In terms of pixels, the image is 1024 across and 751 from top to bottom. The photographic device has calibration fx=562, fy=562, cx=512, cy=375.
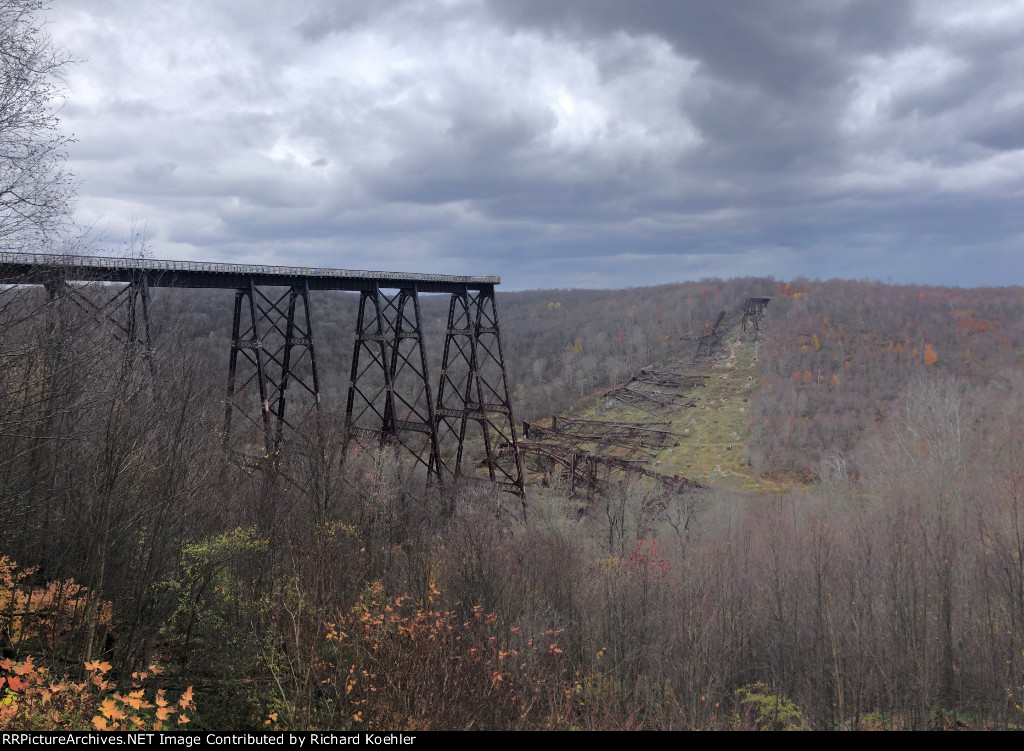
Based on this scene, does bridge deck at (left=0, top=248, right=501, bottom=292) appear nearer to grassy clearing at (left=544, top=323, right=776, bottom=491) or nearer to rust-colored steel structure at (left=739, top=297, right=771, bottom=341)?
grassy clearing at (left=544, top=323, right=776, bottom=491)

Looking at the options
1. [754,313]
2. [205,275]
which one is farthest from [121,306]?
[754,313]

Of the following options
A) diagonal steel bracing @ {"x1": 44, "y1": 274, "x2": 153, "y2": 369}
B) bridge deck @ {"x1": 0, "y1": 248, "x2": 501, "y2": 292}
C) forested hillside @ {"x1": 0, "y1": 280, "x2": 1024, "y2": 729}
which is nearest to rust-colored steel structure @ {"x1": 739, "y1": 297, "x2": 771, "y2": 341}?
forested hillside @ {"x1": 0, "y1": 280, "x2": 1024, "y2": 729}

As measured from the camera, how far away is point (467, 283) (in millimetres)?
20469

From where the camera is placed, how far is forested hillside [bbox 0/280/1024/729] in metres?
7.62

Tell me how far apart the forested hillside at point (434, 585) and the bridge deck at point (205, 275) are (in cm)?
90

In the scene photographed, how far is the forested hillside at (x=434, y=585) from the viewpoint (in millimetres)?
7625

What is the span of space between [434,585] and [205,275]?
33.4 feet

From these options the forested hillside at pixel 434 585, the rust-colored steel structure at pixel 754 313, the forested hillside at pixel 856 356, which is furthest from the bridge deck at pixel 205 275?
the rust-colored steel structure at pixel 754 313

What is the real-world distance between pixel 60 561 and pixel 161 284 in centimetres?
823

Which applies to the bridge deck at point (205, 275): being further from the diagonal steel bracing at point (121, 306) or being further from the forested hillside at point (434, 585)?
the forested hillside at point (434, 585)

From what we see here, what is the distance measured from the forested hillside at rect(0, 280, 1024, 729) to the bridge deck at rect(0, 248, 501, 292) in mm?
904

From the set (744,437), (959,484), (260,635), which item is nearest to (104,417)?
(260,635)

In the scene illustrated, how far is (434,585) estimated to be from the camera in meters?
11.9

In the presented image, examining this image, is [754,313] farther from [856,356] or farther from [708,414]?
[708,414]
